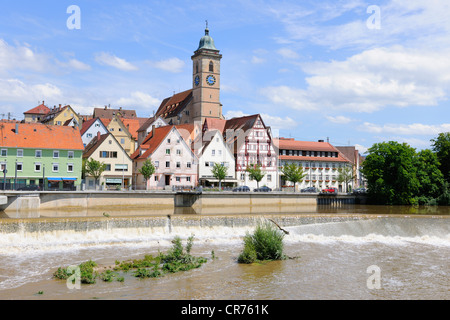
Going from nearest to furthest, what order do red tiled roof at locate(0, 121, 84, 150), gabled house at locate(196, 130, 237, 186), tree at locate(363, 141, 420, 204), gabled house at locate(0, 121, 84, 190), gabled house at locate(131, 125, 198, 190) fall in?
gabled house at locate(0, 121, 84, 190), red tiled roof at locate(0, 121, 84, 150), tree at locate(363, 141, 420, 204), gabled house at locate(131, 125, 198, 190), gabled house at locate(196, 130, 237, 186)

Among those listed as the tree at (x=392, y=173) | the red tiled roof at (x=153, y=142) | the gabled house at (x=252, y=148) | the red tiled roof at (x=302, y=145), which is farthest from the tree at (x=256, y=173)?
the tree at (x=392, y=173)

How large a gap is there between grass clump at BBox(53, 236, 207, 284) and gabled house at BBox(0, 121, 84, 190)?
32659mm

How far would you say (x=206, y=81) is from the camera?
102500 millimetres

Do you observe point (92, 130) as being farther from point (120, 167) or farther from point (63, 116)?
point (63, 116)

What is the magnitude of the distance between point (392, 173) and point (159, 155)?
33.8 meters

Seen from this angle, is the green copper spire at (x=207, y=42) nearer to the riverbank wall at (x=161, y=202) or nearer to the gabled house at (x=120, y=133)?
the gabled house at (x=120, y=133)

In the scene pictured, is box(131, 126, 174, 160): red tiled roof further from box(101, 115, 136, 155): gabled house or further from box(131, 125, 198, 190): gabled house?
box(101, 115, 136, 155): gabled house

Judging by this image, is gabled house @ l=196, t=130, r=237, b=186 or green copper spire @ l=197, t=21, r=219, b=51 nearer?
gabled house @ l=196, t=130, r=237, b=186

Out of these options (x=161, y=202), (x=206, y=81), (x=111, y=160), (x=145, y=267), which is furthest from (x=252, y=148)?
(x=145, y=267)

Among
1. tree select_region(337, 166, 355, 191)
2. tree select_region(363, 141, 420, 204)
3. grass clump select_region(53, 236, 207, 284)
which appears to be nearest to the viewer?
grass clump select_region(53, 236, 207, 284)

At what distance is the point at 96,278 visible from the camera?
21797mm

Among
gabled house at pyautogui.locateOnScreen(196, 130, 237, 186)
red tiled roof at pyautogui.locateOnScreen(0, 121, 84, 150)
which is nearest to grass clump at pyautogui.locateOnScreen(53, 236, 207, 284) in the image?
red tiled roof at pyautogui.locateOnScreen(0, 121, 84, 150)

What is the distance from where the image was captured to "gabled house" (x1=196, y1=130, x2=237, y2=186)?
7238cm

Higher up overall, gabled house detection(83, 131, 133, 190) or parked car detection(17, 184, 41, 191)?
gabled house detection(83, 131, 133, 190)
